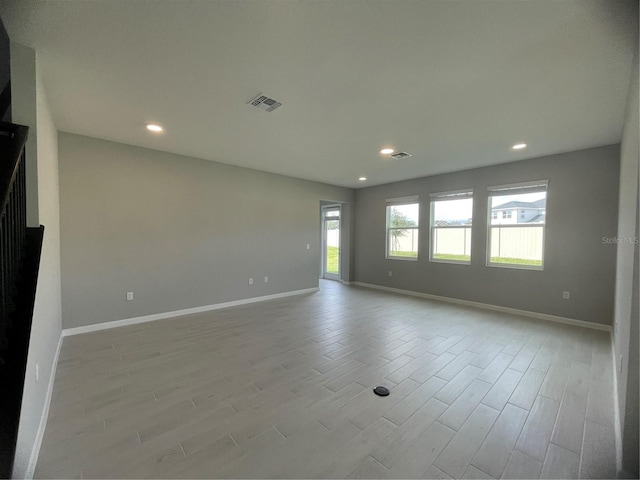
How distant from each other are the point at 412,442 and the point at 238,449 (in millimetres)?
1109

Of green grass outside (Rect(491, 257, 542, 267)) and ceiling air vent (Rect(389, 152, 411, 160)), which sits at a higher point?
ceiling air vent (Rect(389, 152, 411, 160))

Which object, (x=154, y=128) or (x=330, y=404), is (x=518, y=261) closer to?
(x=330, y=404)

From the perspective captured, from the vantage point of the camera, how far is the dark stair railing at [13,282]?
3.93ft

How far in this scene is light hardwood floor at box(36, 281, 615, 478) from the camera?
1522 millimetres

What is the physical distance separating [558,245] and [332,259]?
17.5ft

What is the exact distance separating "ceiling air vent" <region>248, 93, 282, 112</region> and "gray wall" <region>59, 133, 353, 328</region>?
240 centimetres

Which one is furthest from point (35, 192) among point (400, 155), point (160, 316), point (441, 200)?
point (441, 200)

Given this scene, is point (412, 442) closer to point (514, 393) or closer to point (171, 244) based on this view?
point (514, 393)

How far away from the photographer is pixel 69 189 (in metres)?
3.41

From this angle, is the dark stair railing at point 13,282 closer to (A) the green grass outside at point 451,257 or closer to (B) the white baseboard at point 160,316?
(B) the white baseboard at point 160,316

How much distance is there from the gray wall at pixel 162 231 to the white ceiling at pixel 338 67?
2.12 ft

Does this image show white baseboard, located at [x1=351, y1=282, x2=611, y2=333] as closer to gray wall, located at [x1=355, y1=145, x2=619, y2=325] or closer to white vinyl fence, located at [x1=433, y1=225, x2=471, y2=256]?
gray wall, located at [x1=355, y1=145, x2=619, y2=325]

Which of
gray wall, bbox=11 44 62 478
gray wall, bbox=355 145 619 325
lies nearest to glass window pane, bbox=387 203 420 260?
gray wall, bbox=355 145 619 325

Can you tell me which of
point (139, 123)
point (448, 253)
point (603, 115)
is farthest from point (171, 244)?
point (603, 115)
